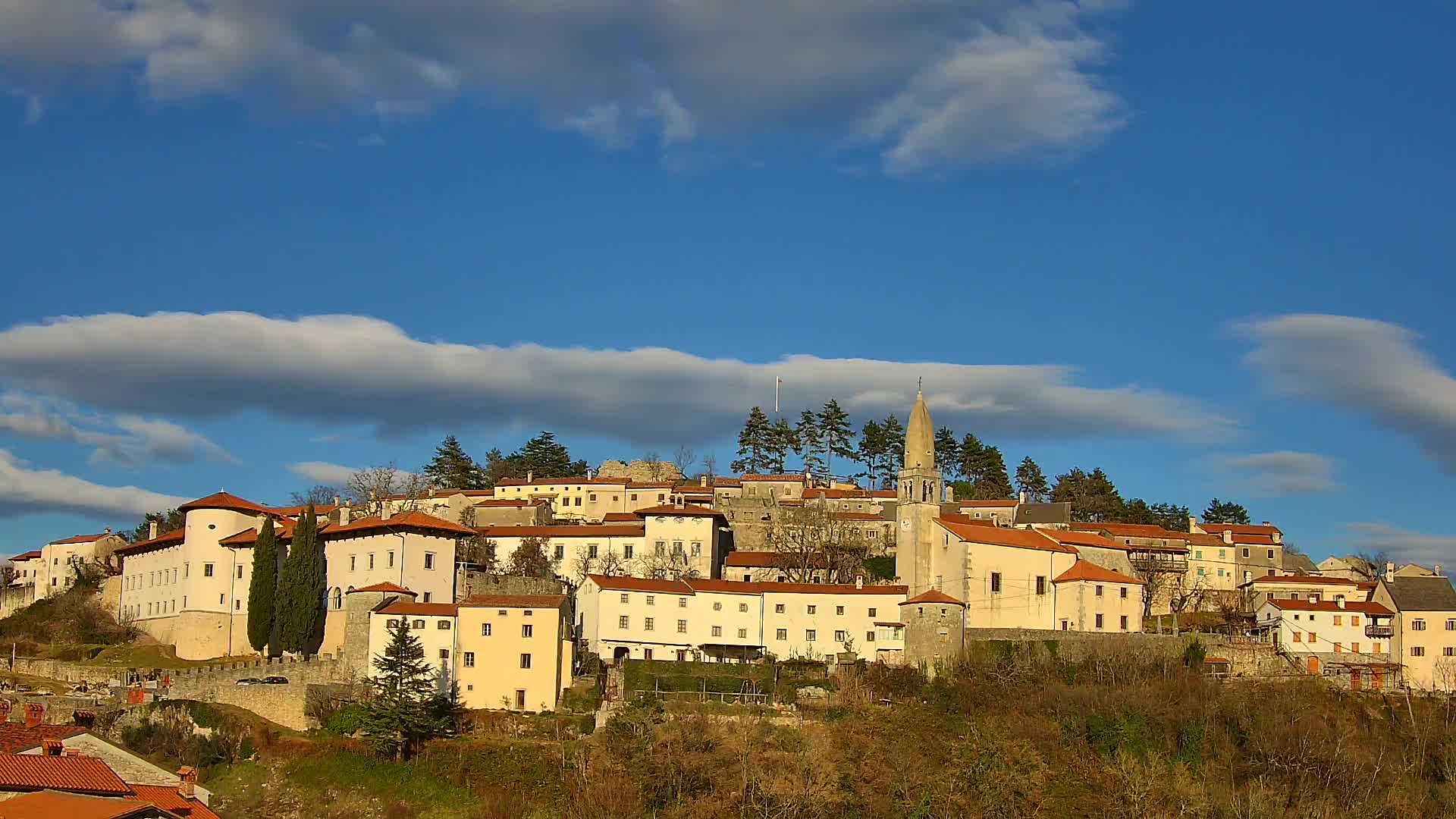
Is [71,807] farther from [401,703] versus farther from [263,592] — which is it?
[263,592]

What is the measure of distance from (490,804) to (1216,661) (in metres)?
31.4

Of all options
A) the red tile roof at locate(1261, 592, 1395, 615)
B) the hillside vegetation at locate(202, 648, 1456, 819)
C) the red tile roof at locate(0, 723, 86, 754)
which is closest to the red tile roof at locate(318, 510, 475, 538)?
the hillside vegetation at locate(202, 648, 1456, 819)

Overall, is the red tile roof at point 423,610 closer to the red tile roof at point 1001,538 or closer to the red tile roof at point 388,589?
the red tile roof at point 388,589

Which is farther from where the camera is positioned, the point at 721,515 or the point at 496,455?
the point at 496,455

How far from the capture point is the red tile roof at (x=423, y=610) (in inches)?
2522

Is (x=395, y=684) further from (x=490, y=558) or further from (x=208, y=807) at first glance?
(x=490, y=558)

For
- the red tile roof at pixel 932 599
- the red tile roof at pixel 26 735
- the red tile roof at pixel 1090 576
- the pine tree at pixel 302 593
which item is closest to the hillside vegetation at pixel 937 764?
the red tile roof at pixel 932 599

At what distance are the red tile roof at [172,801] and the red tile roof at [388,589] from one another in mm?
16123

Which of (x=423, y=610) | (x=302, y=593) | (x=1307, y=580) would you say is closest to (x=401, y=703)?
(x=423, y=610)

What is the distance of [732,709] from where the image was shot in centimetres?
6241

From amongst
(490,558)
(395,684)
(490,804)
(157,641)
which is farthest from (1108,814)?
(157,641)

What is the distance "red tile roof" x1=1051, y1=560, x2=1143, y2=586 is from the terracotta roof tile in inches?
1136

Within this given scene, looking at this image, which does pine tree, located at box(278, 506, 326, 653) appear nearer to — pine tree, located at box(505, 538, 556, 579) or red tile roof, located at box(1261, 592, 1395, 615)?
pine tree, located at box(505, 538, 556, 579)

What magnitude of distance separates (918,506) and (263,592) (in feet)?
97.5
